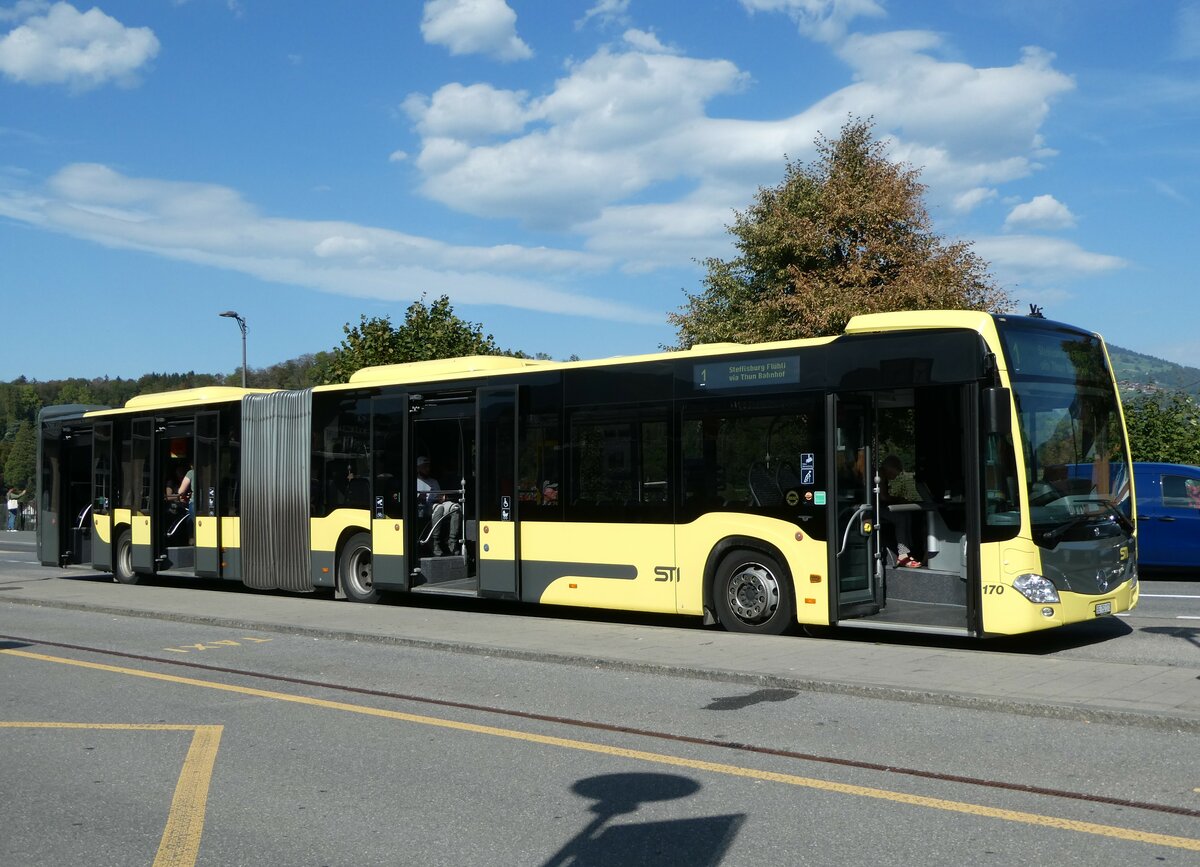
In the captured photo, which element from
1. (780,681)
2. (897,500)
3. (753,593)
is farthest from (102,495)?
(780,681)

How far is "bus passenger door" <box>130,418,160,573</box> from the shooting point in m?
19.8

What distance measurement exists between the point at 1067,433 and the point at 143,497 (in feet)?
48.4

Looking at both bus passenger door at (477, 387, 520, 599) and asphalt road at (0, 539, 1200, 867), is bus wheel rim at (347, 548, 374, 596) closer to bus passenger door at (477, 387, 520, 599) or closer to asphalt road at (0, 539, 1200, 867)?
bus passenger door at (477, 387, 520, 599)

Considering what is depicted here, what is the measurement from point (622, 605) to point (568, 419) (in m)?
2.23

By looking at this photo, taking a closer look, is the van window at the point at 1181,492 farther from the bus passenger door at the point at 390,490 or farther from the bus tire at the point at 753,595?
the bus passenger door at the point at 390,490

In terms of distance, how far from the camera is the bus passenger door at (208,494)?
18.6 metres

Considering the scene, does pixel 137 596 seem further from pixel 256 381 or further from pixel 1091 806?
Result: pixel 256 381

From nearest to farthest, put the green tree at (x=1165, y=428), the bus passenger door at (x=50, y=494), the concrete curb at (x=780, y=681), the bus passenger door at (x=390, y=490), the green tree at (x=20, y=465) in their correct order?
the concrete curb at (x=780, y=681)
the bus passenger door at (x=390, y=490)
the bus passenger door at (x=50, y=494)
the green tree at (x=1165, y=428)
the green tree at (x=20, y=465)

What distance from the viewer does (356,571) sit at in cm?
1673

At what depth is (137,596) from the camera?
58.3ft

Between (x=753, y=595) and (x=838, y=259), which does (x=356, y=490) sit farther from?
(x=838, y=259)

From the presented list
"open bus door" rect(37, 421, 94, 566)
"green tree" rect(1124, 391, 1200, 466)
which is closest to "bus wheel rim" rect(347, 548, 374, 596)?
"open bus door" rect(37, 421, 94, 566)

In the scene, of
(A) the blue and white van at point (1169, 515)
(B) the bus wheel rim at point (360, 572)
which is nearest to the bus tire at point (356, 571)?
(B) the bus wheel rim at point (360, 572)

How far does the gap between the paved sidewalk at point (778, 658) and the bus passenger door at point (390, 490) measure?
Result: 57 centimetres
